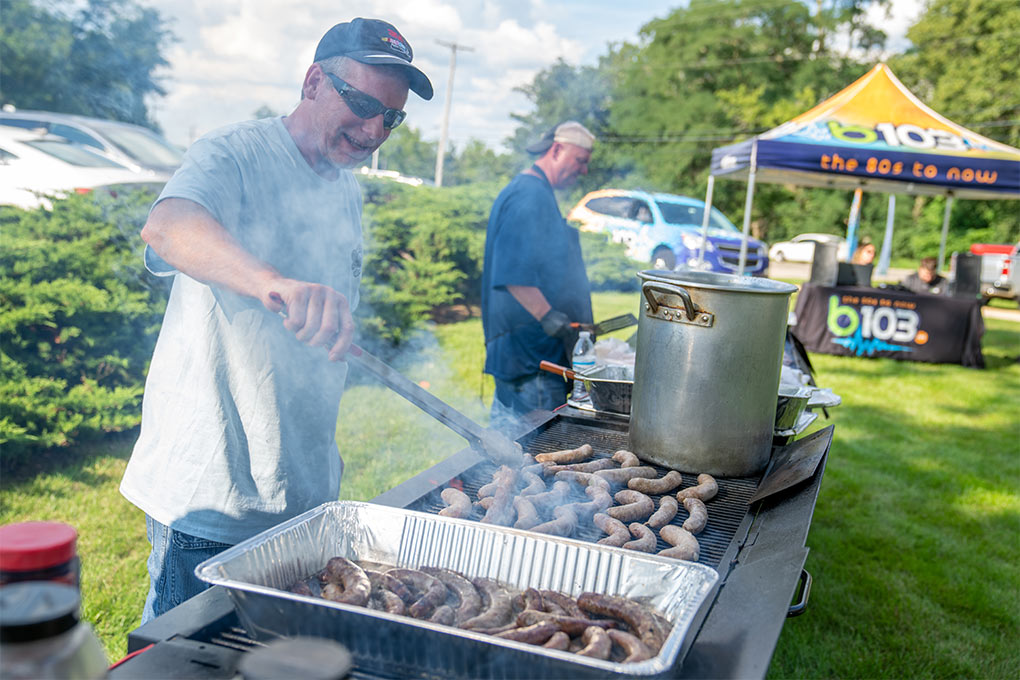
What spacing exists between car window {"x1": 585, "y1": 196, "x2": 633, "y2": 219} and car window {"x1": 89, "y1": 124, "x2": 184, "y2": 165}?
7.94m

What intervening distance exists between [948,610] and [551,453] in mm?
2968

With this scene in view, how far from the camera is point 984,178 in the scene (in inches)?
387

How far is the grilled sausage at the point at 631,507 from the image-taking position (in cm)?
193

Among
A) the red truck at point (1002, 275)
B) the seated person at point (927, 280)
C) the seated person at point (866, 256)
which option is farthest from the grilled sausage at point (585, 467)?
the red truck at point (1002, 275)

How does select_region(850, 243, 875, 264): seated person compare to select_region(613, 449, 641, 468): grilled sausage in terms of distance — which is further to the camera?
select_region(850, 243, 875, 264): seated person

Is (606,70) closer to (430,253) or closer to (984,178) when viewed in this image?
(430,253)

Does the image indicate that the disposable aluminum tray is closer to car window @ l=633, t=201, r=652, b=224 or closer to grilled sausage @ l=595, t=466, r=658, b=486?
grilled sausage @ l=595, t=466, r=658, b=486

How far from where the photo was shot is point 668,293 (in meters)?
2.20

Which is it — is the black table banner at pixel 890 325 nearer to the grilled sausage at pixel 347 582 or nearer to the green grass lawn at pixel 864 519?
the green grass lawn at pixel 864 519

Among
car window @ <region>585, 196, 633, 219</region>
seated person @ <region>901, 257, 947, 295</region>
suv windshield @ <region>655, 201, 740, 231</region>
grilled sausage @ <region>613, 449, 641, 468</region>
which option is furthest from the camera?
suv windshield @ <region>655, 201, 740, 231</region>

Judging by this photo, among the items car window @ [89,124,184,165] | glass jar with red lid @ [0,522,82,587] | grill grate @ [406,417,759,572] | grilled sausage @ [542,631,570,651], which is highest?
car window @ [89,124,184,165]

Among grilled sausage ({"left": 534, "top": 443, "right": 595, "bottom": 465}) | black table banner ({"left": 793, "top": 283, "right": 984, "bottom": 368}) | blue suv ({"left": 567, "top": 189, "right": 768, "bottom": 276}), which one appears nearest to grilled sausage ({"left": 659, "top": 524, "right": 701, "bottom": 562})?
grilled sausage ({"left": 534, "top": 443, "right": 595, "bottom": 465})

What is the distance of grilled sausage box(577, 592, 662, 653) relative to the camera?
1.25 m

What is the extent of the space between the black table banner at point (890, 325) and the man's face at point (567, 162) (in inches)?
304
